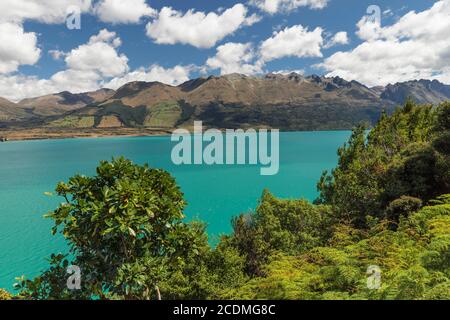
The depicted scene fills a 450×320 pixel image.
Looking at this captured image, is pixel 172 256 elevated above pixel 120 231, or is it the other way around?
pixel 120 231

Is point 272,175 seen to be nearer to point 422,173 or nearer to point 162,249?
point 422,173

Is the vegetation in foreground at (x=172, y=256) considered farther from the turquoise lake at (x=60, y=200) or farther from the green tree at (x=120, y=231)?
the turquoise lake at (x=60, y=200)

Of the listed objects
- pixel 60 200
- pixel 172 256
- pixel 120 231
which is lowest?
pixel 60 200

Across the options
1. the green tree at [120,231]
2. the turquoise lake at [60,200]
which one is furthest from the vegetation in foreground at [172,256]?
the turquoise lake at [60,200]

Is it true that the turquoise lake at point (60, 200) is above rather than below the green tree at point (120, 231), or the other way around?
below

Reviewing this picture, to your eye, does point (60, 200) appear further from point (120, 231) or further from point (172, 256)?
point (120, 231)

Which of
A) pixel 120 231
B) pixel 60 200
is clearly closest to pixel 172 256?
pixel 120 231

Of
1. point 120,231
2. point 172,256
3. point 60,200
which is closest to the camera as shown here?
point 120,231

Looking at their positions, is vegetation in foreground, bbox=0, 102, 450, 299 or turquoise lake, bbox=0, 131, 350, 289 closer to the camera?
vegetation in foreground, bbox=0, 102, 450, 299

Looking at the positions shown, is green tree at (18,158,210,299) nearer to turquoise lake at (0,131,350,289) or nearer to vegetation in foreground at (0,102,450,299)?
vegetation in foreground at (0,102,450,299)

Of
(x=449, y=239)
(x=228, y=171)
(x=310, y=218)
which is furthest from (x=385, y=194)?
(x=228, y=171)

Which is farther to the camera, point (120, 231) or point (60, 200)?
point (60, 200)

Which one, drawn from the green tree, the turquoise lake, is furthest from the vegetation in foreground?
the turquoise lake

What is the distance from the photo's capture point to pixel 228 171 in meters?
119
